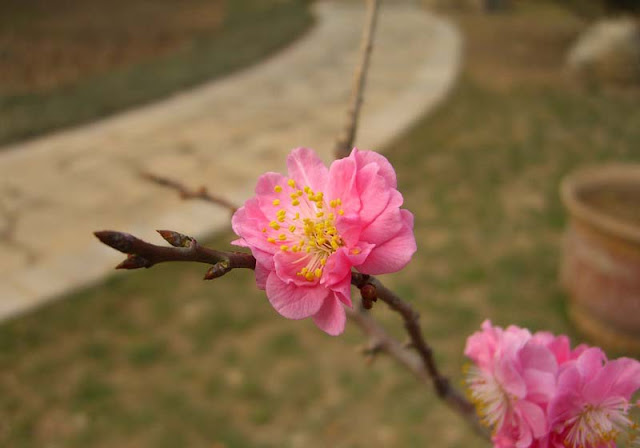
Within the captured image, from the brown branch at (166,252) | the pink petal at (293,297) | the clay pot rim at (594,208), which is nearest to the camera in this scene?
the brown branch at (166,252)

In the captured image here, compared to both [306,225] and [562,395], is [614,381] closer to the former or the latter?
[562,395]

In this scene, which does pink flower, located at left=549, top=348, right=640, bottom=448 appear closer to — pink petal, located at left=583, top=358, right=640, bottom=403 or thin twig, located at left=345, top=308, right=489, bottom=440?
pink petal, located at left=583, top=358, right=640, bottom=403

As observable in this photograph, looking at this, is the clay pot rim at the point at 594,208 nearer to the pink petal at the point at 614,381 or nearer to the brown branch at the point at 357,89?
the brown branch at the point at 357,89

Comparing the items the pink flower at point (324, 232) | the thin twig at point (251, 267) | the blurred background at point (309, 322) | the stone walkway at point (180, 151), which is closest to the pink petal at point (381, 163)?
the pink flower at point (324, 232)

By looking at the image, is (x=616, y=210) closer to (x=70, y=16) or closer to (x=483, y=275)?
(x=483, y=275)

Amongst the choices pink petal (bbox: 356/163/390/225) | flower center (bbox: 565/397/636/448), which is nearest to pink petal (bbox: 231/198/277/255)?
pink petal (bbox: 356/163/390/225)
